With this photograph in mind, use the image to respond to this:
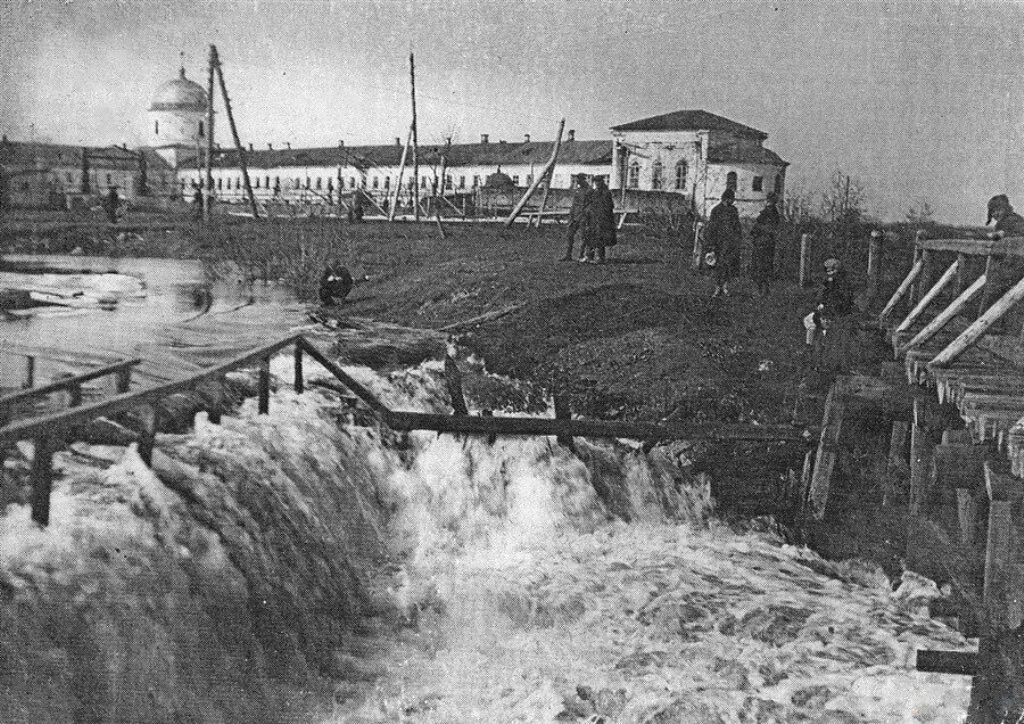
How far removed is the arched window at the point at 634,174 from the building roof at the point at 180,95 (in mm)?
39247

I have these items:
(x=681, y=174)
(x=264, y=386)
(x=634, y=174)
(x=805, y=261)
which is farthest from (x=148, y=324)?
(x=634, y=174)

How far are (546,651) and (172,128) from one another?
79825mm

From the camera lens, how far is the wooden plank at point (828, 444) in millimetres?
9906

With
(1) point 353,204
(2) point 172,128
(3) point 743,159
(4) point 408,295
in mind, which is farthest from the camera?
(2) point 172,128

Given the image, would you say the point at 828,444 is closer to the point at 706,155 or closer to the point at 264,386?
the point at 264,386

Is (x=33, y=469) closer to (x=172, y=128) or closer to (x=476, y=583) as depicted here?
(x=476, y=583)

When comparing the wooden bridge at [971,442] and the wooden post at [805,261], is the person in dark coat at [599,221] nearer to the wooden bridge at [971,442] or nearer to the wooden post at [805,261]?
the wooden post at [805,261]

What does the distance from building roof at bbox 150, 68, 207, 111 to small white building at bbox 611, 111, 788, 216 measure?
39.6m

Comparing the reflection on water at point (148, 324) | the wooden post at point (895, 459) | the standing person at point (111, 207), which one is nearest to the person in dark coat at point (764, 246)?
the wooden post at point (895, 459)

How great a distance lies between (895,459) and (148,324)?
12.3 meters

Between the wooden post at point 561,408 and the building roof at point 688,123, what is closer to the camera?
the wooden post at point 561,408

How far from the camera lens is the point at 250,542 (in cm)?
727

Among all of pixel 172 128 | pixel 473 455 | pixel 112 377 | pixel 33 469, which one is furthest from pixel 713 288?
pixel 172 128

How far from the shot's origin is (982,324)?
26.7 feet
